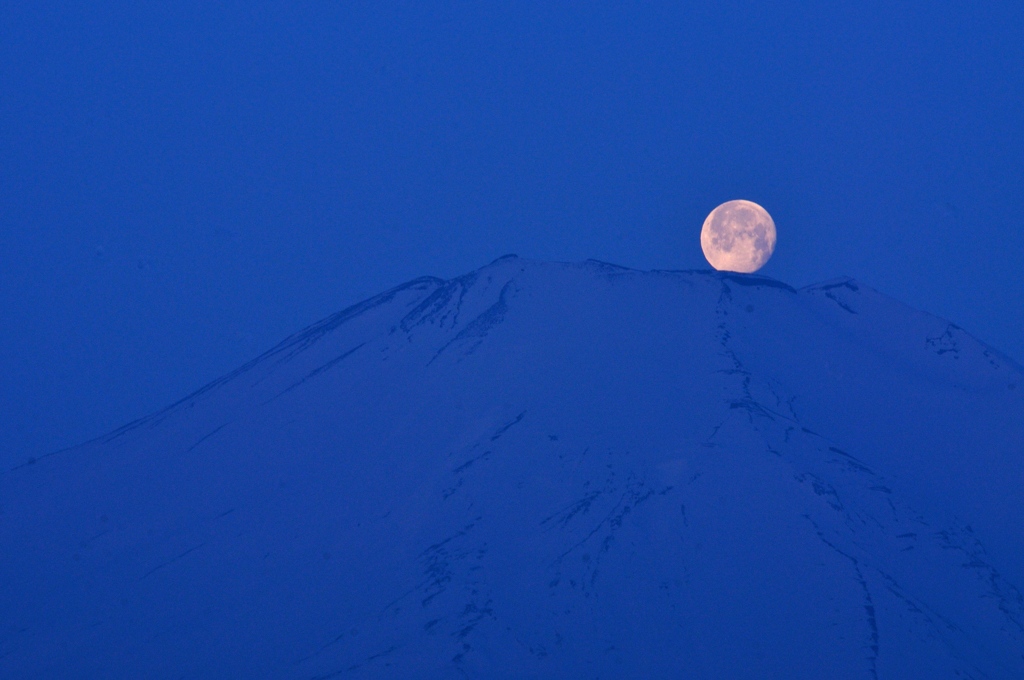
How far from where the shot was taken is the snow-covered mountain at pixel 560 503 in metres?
20.0

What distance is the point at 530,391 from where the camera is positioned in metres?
27.0

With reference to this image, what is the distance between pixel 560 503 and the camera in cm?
2316

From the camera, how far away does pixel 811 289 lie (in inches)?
1286

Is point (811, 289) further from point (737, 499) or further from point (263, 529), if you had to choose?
point (263, 529)

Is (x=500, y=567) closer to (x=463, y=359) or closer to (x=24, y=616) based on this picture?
(x=463, y=359)

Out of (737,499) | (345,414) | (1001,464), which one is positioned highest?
(345,414)

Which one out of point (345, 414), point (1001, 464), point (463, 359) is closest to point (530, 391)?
point (463, 359)

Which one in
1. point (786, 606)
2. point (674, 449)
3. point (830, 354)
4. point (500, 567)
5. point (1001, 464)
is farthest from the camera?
point (830, 354)

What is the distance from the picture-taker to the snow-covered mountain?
20.0 metres

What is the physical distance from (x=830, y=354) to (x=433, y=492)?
40.0 ft

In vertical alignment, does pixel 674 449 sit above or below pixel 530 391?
below

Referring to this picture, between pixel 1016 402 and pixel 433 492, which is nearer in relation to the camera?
pixel 433 492

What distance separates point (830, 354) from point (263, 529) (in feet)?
52.9

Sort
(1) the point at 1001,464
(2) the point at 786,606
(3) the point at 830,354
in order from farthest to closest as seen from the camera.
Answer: (3) the point at 830,354 < (1) the point at 1001,464 < (2) the point at 786,606
